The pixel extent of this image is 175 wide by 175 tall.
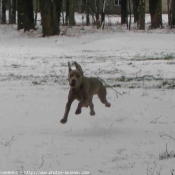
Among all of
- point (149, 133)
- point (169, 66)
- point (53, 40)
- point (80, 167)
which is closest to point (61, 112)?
point (149, 133)

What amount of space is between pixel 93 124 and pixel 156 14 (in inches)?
1192

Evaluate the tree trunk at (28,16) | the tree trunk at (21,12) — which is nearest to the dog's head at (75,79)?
the tree trunk at (28,16)

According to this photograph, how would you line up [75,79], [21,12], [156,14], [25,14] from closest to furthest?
1. [75,79]
2. [25,14]
3. [21,12]
4. [156,14]

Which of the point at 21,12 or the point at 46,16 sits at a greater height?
the point at 21,12

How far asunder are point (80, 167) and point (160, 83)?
7.31 m

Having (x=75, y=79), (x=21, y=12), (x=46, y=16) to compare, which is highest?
(x=21, y=12)

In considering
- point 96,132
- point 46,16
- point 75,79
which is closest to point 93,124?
point 96,132

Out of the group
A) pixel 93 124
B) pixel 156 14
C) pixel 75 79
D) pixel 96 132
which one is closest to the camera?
pixel 75 79

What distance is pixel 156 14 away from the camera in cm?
3706

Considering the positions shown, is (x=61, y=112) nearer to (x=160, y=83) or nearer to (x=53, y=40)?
(x=160, y=83)

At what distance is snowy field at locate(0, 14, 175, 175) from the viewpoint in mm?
5520

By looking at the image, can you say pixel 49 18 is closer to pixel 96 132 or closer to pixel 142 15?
pixel 142 15

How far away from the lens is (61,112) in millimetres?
8539

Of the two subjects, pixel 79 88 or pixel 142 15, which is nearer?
pixel 79 88
